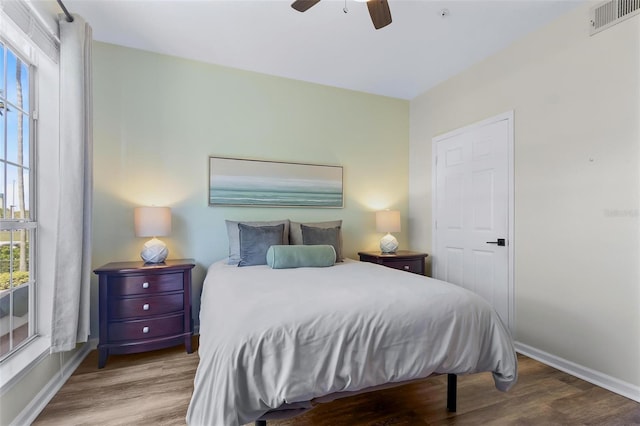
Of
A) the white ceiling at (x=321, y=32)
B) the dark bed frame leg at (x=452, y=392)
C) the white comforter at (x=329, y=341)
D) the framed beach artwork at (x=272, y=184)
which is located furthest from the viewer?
the framed beach artwork at (x=272, y=184)

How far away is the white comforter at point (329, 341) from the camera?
1255mm

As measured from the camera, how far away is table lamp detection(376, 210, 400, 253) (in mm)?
3617

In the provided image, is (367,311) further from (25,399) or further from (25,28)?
(25,28)

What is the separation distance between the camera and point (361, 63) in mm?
3203

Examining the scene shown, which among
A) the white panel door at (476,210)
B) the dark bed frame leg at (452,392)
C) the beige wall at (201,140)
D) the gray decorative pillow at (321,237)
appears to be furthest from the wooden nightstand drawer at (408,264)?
the dark bed frame leg at (452,392)

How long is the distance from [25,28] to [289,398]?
2.56 m

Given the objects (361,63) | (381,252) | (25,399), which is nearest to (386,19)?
(361,63)

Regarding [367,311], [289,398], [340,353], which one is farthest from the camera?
[367,311]

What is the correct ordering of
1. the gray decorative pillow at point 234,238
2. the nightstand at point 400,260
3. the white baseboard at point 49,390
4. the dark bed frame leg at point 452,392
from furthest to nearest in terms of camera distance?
the nightstand at point 400,260
the gray decorative pillow at point 234,238
the dark bed frame leg at point 452,392
the white baseboard at point 49,390

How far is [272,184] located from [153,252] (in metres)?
1.38

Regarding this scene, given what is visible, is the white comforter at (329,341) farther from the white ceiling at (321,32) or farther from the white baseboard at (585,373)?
the white ceiling at (321,32)

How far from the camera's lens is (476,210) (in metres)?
3.18

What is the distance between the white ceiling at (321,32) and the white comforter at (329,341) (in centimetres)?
212

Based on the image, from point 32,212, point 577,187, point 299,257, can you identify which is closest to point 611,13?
point 577,187
